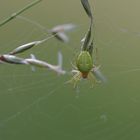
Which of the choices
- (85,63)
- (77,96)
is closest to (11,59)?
(85,63)

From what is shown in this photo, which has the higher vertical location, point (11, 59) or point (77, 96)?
point (11, 59)

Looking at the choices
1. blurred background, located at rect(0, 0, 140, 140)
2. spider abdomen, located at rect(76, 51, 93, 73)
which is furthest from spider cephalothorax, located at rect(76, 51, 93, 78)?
blurred background, located at rect(0, 0, 140, 140)

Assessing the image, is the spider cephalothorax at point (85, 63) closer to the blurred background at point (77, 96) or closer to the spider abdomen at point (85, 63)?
the spider abdomen at point (85, 63)

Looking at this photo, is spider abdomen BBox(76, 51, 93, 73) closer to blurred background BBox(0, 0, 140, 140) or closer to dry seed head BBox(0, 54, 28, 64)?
dry seed head BBox(0, 54, 28, 64)

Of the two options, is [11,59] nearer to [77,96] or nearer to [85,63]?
[85,63]

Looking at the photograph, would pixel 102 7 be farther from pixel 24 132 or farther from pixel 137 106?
pixel 24 132
